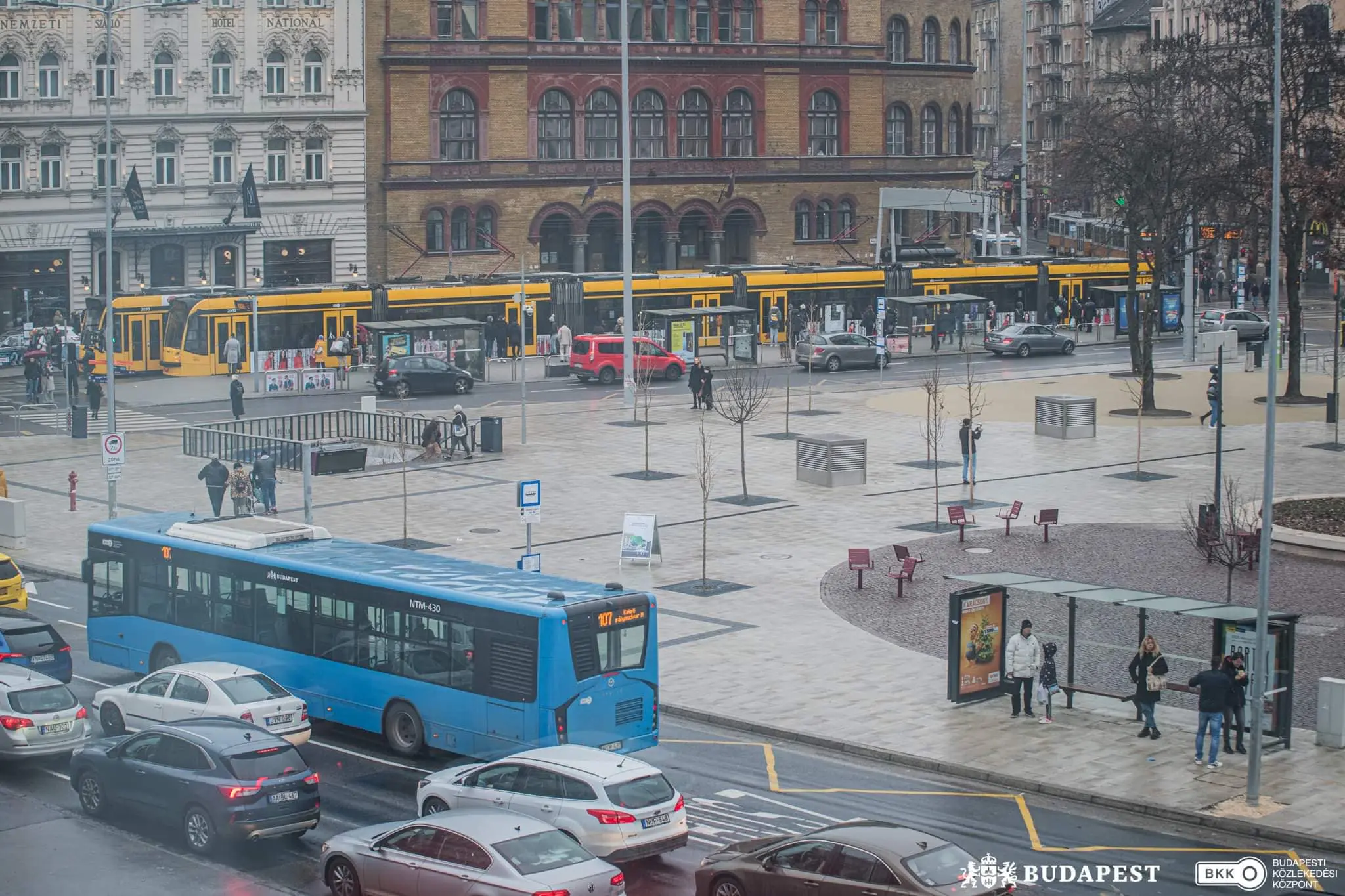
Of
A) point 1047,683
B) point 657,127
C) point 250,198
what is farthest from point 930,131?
point 1047,683

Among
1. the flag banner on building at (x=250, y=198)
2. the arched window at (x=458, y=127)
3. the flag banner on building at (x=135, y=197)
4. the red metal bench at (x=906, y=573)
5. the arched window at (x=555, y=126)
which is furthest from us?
the arched window at (x=555, y=126)

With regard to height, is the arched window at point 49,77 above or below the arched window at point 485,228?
above

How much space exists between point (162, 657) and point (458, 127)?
214 feet

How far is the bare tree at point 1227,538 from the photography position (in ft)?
108

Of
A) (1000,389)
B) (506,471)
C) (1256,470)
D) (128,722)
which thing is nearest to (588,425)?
(506,471)

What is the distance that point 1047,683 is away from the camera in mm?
25062

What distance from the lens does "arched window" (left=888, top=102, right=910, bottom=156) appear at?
102 metres

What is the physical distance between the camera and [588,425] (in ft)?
182

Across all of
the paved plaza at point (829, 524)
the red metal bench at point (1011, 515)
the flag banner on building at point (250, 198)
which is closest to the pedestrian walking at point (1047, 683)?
the paved plaza at point (829, 524)

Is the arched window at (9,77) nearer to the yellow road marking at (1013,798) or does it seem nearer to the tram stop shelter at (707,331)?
the tram stop shelter at (707,331)

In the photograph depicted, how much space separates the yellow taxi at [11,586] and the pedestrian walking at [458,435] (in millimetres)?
17686

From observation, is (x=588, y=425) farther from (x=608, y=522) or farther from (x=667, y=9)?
(x=667, y=9)

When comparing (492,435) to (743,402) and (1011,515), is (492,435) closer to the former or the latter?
(743,402)

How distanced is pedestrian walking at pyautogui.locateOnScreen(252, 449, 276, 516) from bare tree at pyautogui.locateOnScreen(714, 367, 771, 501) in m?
10.4
